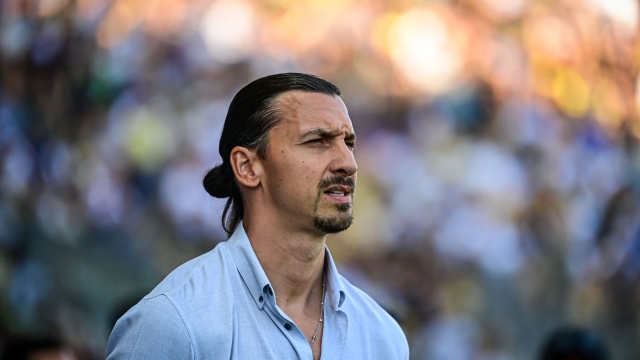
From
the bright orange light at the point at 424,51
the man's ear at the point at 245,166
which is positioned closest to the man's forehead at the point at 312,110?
the man's ear at the point at 245,166

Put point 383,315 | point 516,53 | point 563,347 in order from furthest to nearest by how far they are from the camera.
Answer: point 516,53, point 563,347, point 383,315

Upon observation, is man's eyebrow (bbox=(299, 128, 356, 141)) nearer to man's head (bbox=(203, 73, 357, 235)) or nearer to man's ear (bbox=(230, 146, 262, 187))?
man's head (bbox=(203, 73, 357, 235))

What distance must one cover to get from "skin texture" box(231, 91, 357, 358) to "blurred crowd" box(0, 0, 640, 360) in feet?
9.68

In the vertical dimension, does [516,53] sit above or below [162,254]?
above

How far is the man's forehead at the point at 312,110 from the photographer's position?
8.22 ft

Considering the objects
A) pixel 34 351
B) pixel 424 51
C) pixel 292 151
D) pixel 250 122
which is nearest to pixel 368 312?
pixel 292 151

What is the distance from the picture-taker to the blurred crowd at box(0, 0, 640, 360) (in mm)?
5480

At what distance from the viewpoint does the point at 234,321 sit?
2.21 meters

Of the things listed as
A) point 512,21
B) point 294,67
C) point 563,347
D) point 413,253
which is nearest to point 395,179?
point 413,253

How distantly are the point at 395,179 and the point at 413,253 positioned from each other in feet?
1.65

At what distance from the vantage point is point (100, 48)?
5.63 metres

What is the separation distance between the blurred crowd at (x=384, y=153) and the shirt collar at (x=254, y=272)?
291cm

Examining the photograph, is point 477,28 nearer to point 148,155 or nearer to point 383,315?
point 148,155

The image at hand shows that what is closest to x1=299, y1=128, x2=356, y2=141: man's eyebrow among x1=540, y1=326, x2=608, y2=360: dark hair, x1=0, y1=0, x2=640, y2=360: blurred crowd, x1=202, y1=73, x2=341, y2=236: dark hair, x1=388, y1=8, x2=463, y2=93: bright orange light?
x1=202, y1=73, x2=341, y2=236: dark hair
